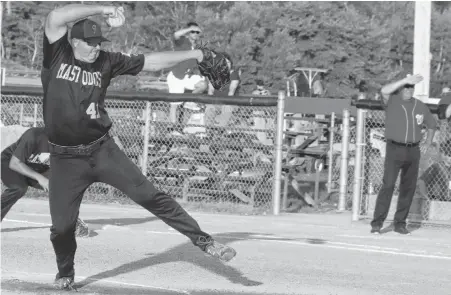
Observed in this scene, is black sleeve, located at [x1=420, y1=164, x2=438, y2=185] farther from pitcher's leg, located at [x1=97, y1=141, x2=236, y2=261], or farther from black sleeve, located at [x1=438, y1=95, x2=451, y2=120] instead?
pitcher's leg, located at [x1=97, y1=141, x2=236, y2=261]

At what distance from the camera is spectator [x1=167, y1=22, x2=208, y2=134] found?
15.5 m

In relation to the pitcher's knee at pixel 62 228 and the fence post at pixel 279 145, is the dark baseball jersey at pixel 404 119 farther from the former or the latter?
the pitcher's knee at pixel 62 228

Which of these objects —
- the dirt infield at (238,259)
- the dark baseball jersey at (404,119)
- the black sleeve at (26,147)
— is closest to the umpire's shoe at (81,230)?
the dirt infield at (238,259)

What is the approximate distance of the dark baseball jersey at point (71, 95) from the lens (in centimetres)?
739

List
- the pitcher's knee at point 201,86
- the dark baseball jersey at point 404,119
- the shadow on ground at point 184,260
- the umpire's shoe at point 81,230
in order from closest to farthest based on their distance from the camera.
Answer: the shadow on ground at point 184,260 < the umpire's shoe at point 81,230 < the dark baseball jersey at point 404,119 < the pitcher's knee at point 201,86

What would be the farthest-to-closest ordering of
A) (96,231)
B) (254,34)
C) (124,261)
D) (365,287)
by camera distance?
(254,34), (96,231), (124,261), (365,287)

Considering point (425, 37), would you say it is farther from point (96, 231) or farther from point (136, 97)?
point (96, 231)

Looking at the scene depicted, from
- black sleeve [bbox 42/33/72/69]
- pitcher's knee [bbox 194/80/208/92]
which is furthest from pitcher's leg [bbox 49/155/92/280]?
pitcher's knee [bbox 194/80/208/92]

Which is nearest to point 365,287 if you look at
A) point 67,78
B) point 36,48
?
point 67,78

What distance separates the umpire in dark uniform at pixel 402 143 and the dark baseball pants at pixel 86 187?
5.47 m

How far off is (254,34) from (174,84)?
13.8 meters

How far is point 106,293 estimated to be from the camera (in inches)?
304

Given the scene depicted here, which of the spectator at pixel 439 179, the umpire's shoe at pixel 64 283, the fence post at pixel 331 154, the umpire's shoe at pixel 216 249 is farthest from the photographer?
the fence post at pixel 331 154

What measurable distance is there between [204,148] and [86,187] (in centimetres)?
776
